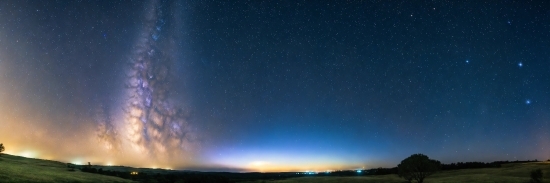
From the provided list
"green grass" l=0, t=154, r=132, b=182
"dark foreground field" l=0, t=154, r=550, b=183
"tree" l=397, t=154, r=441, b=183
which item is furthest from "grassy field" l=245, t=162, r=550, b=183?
"green grass" l=0, t=154, r=132, b=182

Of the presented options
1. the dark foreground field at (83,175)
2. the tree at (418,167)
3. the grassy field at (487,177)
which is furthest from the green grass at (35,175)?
the tree at (418,167)

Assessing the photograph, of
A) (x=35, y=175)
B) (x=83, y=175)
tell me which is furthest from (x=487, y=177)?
(x=35, y=175)

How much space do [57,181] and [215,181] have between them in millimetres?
44928

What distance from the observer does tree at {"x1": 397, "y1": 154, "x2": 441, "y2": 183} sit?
66.4 metres

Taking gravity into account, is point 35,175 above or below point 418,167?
below

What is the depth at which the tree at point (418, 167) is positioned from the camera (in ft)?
218

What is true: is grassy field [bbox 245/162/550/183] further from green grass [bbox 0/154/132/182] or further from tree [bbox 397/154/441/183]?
green grass [bbox 0/154/132/182]

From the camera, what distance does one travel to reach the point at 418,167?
67.1 metres

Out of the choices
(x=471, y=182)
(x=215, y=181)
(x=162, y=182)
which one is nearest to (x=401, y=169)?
(x=471, y=182)

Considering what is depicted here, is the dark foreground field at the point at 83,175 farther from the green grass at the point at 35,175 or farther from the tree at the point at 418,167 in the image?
the tree at the point at 418,167

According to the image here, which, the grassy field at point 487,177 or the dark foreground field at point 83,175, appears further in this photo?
the grassy field at point 487,177

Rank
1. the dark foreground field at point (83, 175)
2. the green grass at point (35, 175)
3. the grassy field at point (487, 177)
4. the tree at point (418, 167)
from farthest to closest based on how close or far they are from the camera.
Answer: the tree at point (418, 167) → the grassy field at point (487, 177) → the dark foreground field at point (83, 175) → the green grass at point (35, 175)

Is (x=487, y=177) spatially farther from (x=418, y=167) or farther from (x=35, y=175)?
(x=35, y=175)

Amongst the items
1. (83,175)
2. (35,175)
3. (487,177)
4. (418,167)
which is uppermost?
(418,167)
